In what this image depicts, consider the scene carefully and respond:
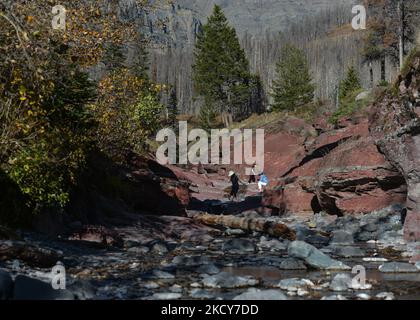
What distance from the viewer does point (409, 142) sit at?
1484 centimetres

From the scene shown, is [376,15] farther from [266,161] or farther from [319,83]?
[319,83]

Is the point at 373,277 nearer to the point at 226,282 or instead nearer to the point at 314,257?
the point at 314,257

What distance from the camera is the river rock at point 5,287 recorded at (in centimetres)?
668

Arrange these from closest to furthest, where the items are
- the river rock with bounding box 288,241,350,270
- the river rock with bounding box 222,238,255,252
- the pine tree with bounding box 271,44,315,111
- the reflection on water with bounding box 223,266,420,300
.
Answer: the reflection on water with bounding box 223,266,420,300
the river rock with bounding box 288,241,350,270
the river rock with bounding box 222,238,255,252
the pine tree with bounding box 271,44,315,111

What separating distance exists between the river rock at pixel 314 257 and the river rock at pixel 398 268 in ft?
2.25

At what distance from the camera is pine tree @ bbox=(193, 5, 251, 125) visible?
65500 mm

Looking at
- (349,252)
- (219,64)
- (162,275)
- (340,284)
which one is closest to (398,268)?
(340,284)

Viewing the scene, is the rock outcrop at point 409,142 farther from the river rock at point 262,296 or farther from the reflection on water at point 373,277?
the river rock at point 262,296

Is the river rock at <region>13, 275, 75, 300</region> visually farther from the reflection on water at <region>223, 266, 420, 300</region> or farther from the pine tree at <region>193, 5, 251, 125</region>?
the pine tree at <region>193, 5, 251, 125</region>

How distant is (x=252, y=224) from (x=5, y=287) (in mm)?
12329

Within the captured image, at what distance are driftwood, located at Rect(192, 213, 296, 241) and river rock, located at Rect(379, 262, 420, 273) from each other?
239 inches

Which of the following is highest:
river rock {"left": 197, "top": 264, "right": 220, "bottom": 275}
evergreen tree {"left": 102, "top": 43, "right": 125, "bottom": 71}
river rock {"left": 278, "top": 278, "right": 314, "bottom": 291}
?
evergreen tree {"left": 102, "top": 43, "right": 125, "bottom": 71}

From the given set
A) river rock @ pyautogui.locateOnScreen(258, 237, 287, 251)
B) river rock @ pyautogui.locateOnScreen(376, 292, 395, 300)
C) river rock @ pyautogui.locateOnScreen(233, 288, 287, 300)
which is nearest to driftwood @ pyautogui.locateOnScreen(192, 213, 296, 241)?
river rock @ pyautogui.locateOnScreen(258, 237, 287, 251)
